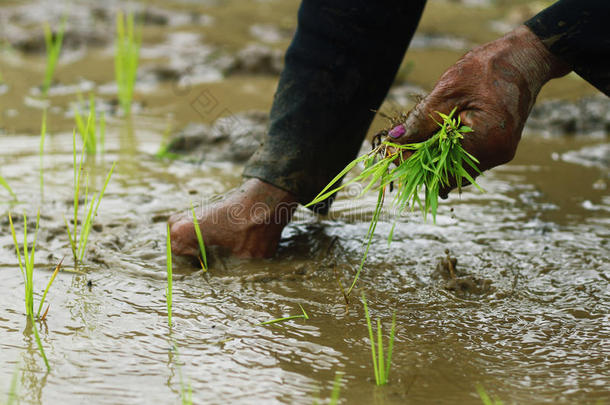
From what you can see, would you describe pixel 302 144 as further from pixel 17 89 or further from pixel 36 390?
pixel 17 89

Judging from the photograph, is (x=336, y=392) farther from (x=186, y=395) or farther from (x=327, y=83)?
(x=327, y=83)

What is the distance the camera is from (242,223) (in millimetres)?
1901

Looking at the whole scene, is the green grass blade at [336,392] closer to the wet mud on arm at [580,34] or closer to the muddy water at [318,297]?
the muddy water at [318,297]

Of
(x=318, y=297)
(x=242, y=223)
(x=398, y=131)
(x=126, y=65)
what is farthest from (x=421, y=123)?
(x=126, y=65)

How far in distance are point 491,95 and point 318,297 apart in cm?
67

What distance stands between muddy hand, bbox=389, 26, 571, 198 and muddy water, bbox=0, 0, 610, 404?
32 cm

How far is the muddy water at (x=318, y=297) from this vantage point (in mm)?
1266

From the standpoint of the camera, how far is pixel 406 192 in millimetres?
1514

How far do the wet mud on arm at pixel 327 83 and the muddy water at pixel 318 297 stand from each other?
0.27m

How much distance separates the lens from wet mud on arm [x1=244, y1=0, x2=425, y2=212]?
187 cm

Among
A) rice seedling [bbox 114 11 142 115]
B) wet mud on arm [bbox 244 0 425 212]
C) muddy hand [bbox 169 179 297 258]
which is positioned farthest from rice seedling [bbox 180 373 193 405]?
rice seedling [bbox 114 11 142 115]

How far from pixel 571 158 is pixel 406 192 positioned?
1842 millimetres

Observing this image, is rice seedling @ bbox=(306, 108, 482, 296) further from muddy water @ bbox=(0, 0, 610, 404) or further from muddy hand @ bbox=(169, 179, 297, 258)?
muddy hand @ bbox=(169, 179, 297, 258)

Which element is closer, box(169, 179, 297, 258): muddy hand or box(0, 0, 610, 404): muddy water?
box(0, 0, 610, 404): muddy water
